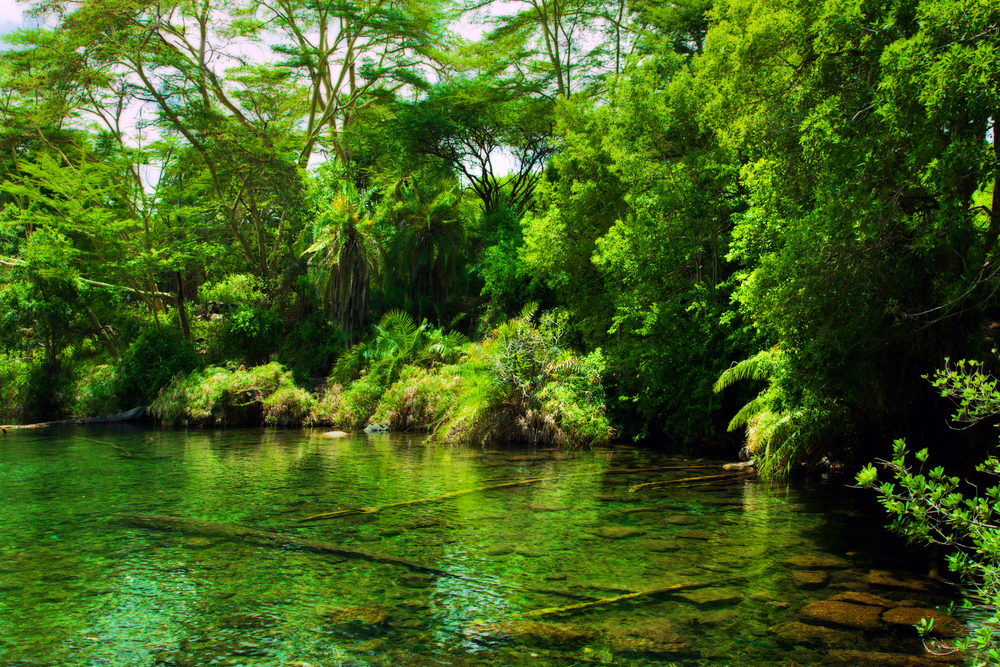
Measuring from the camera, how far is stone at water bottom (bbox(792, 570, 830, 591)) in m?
6.25

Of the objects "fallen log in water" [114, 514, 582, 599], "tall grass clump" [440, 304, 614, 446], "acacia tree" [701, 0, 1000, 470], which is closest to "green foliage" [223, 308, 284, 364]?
"tall grass clump" [440, 304, 614, 446]

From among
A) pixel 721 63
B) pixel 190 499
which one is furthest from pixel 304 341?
pixel 721 63

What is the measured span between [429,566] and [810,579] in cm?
350

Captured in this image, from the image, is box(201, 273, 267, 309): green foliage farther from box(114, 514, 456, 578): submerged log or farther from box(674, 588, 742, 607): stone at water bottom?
box(674, 588, 742, 607): stone at water bottom

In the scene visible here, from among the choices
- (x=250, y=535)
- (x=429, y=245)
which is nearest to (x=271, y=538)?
(x=250, y=535)

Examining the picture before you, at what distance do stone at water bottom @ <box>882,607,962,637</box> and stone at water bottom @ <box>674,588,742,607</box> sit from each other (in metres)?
1.11

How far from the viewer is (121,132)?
29.8 m

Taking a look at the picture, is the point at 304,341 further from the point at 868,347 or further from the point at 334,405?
the point at 868,347

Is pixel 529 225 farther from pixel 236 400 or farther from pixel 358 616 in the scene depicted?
pixel 358 616

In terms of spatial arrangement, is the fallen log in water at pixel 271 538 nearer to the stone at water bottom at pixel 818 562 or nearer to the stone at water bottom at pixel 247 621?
the stone at water bottom at pixel 247 621

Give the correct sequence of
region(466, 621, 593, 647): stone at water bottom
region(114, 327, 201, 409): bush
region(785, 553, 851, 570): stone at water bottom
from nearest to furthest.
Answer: region(466, 621, 593, 647): stone at water bottom
region(785, 553, 851, 570): stone at water bottom
region(114, 327, 201, 409): bush

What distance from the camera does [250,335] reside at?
28359 mm

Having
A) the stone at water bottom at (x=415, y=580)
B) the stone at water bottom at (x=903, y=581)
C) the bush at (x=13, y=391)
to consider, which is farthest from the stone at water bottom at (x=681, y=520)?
the bush at (x=13, y=391)

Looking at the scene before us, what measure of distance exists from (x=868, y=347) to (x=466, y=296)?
859 inches
